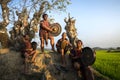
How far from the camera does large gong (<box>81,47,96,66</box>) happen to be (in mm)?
14516

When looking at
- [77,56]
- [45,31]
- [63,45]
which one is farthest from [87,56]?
[45,31]

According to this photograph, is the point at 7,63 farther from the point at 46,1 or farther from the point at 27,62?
the point at 46,1

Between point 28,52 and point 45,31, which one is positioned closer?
point 28,52

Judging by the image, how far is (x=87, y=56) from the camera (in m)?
14.7

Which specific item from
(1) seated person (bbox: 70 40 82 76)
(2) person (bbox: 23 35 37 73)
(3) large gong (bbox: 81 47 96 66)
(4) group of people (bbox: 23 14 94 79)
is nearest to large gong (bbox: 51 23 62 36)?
(4) group of people (bbox: 23 14 94 79)

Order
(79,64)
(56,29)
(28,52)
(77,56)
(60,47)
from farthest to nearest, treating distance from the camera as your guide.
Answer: (56,29)
(60,47)
(28,52)
(77,56)
(79,64)

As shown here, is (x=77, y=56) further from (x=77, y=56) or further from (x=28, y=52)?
(x=28, y=52)

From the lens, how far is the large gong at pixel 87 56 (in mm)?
14516

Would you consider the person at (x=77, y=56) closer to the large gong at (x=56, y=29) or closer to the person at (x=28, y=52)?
the person at (x=28, y=52)

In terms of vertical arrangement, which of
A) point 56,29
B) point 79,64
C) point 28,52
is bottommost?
point 79,64

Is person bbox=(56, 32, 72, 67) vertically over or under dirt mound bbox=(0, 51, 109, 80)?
over

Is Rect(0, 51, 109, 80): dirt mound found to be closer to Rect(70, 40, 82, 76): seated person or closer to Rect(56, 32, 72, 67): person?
Rect(56, 32, 72, 67): person

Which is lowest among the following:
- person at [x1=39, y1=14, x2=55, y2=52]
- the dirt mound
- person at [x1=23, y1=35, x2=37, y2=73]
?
the dirt mound

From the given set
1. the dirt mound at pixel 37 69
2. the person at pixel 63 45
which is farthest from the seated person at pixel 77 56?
the person at pixel 63 45
